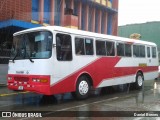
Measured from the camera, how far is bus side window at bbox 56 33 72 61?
10.7m

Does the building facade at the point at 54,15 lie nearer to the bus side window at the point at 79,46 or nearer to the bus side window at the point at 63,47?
the bus side window at the point at 79,46

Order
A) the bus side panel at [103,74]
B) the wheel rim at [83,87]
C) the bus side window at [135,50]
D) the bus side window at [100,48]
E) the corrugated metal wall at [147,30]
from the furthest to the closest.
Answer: the corrugated metal wall at [147,30], the bus side window at [135,50], the bus side window at [100,48], the wheel rim at [83,87], the bus side panel at [103,74]

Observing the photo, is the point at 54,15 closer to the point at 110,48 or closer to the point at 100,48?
the point at 110,48

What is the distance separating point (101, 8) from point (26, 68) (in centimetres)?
2099

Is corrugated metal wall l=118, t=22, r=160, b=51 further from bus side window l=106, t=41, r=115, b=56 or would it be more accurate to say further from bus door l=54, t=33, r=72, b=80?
bus door l=54, t=33, r=72, b=80

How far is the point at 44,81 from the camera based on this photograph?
1019 cm

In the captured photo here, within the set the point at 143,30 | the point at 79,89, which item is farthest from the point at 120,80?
the point at 143,30

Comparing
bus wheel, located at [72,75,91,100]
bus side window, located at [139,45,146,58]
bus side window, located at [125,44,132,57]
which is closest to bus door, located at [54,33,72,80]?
bus wheel, located at [72,75,91,100]

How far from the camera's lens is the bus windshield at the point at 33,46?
10414 millimetres

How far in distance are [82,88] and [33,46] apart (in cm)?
272

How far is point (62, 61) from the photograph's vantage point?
35.7ft

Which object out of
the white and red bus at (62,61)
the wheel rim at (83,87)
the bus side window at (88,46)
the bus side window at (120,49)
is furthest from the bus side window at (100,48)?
the wheel rim at (83,87)

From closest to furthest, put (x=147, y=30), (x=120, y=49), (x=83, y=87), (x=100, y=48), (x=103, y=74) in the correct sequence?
(x=83, y=87) < (x=100, y=48) < (x=103, y=74) < (x=120, y=49) < (x=147, y=30)

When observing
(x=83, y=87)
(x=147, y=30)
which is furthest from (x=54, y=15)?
(x=147, y=30)
